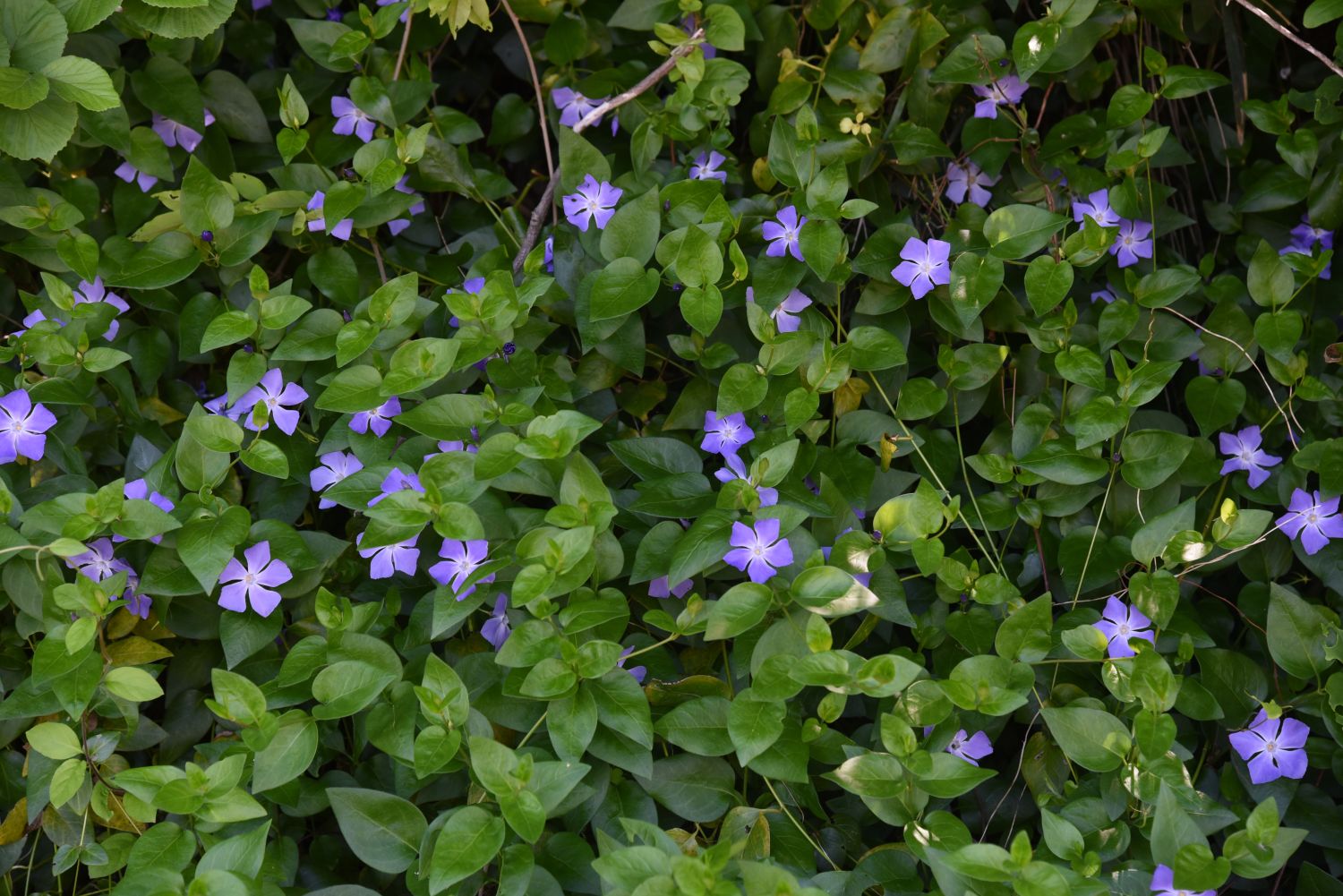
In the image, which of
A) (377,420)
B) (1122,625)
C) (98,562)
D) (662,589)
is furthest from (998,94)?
(98,562)

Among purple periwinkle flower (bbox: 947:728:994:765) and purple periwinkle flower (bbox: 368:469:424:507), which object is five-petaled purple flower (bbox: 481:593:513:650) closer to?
purple periwinkle flower (bbox: 368:469:424:507)

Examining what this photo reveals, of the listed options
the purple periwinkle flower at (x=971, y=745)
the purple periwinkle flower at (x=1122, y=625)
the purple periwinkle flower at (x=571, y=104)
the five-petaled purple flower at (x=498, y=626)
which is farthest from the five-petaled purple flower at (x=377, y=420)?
the purple periwinkle flower at (x=1122, y=625)

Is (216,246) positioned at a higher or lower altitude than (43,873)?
higher

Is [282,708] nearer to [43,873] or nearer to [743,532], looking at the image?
[43,873]

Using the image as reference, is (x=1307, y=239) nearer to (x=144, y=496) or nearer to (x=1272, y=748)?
(x=1272, y=748)

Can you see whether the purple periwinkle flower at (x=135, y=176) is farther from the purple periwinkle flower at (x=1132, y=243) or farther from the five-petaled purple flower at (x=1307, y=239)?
the five-petaled purple flower at (x=1307, y=239)

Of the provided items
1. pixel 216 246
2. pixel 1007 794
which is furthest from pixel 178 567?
pixel 1007 794

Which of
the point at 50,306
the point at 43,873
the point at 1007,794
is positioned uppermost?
the point at 50,306
